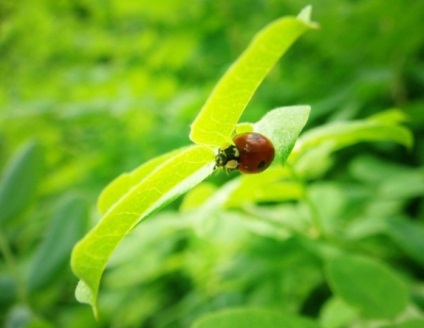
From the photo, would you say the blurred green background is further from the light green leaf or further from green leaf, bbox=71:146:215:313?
green leaf, bbox=71:146:215:313

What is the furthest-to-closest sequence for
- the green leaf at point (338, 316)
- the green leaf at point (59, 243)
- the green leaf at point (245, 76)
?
the green leaf at point (59, 243)
the green leaf at point (338, 316)
the green leaf at point (245, 76)

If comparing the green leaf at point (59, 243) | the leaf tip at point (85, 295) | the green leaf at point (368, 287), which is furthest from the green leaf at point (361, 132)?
the green leaf at point (59, 243)

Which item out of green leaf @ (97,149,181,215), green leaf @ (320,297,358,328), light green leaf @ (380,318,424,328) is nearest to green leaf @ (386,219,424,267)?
green leaf @ (320,297,358,328)

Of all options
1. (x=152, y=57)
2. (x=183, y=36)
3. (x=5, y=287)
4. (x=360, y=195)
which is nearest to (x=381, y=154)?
(x=360, y=195)

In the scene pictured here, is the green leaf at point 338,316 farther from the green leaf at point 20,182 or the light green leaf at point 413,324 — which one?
the green leaf at point 20,182

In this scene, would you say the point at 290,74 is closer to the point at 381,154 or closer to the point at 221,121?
the point at 381,154

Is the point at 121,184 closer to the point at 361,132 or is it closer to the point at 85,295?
the point at 85,295
